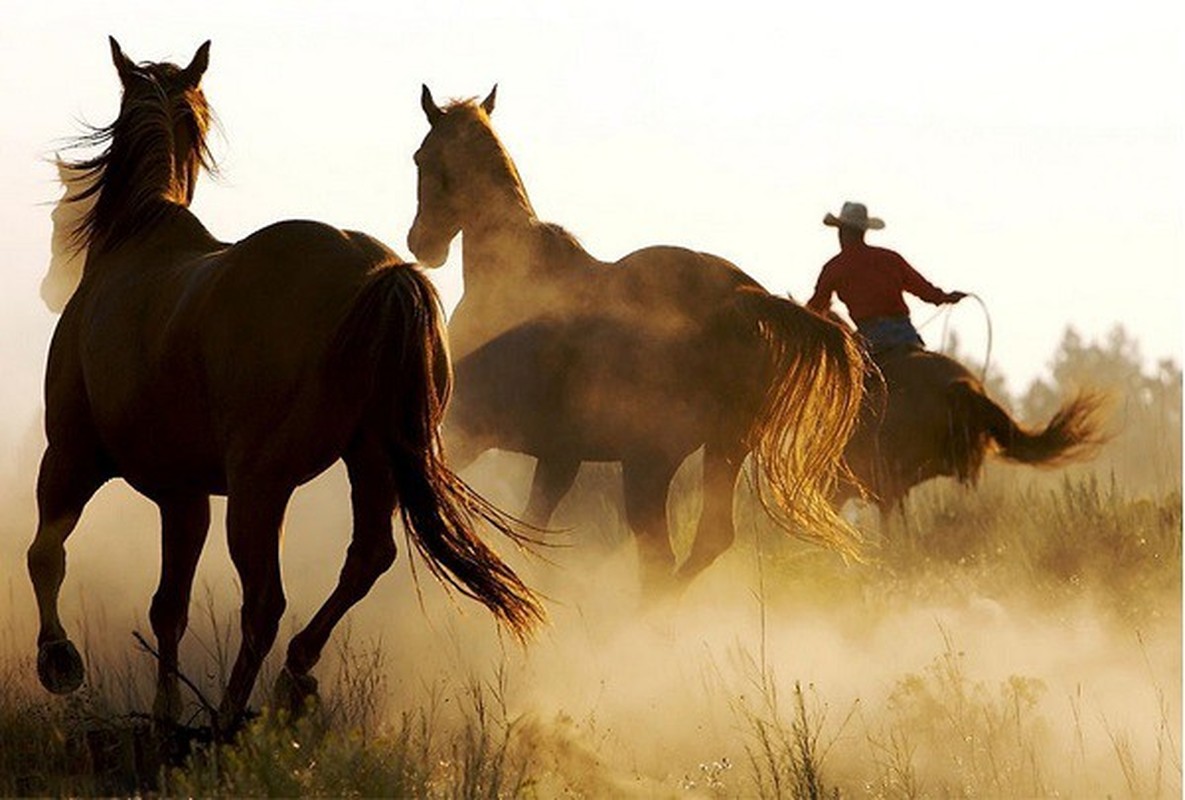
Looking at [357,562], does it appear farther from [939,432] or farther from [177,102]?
[939,432]

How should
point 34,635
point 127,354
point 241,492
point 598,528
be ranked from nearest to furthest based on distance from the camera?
point 241,492, point 127,354, point 34,635, point 598,528

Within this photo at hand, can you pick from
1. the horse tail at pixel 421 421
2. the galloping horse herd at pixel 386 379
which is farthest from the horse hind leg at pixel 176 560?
the horse tail at pixel 421 421

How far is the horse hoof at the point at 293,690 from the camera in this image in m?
7.29

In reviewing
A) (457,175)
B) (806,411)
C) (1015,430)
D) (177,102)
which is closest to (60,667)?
(177,102)

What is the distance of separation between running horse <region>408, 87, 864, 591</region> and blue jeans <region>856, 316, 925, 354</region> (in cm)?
284

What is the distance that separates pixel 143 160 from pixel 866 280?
5524mm

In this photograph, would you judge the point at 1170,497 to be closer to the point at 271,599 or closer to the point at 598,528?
the point at 598,528

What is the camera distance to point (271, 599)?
7.25m

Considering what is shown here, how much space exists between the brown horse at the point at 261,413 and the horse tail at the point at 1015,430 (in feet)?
21.2

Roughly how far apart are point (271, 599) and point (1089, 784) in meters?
2.87

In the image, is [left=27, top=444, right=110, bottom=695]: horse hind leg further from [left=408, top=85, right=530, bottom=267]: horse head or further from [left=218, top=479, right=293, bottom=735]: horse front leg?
[left=408, top=85, right=530, bottom=267]: horse head

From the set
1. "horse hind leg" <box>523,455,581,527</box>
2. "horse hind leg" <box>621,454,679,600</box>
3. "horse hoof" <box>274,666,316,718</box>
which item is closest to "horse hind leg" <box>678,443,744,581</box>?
"horse hind leg" <box>621,454,679,600</box>

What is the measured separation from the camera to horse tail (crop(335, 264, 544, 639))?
7125mm

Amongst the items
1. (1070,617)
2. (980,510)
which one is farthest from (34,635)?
(980,510)
